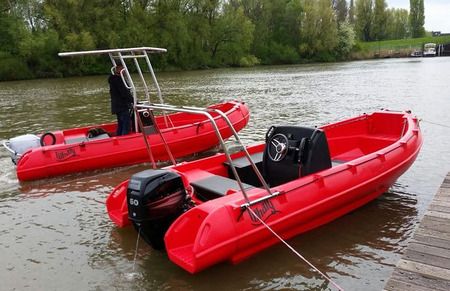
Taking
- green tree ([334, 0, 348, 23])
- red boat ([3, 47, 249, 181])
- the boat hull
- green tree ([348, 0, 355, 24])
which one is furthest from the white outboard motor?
green tree ([334, 0, 348, 23])

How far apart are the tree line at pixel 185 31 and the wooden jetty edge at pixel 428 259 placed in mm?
38785

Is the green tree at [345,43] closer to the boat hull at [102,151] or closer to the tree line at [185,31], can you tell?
the tree line at [185,31]

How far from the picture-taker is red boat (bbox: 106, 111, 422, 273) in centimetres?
445

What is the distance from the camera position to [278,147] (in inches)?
222

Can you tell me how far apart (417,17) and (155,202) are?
86.5m

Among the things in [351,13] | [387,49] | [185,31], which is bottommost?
[387,49]

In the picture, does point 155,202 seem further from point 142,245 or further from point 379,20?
point 379,20

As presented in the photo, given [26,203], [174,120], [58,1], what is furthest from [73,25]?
[26,203]

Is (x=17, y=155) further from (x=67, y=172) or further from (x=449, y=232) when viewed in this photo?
(x=449, y=232)

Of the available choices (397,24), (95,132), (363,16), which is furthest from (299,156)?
(397,24)

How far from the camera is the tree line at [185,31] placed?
39844 mm

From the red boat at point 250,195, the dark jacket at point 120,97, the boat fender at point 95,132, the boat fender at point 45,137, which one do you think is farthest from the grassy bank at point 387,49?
the boat fender at point 45,137

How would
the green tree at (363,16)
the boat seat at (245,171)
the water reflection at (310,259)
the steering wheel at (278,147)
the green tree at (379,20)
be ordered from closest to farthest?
1. the water reflection at (310,259)
2. the steering wheel at (278,147)
3. the boat seat at (245,171)
4. the green tree at (363,16)
5. the green tree at (379,20)

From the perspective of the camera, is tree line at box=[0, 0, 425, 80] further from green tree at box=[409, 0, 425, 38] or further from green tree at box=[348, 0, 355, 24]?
green tree at box=[409, 0, 425, 38]
